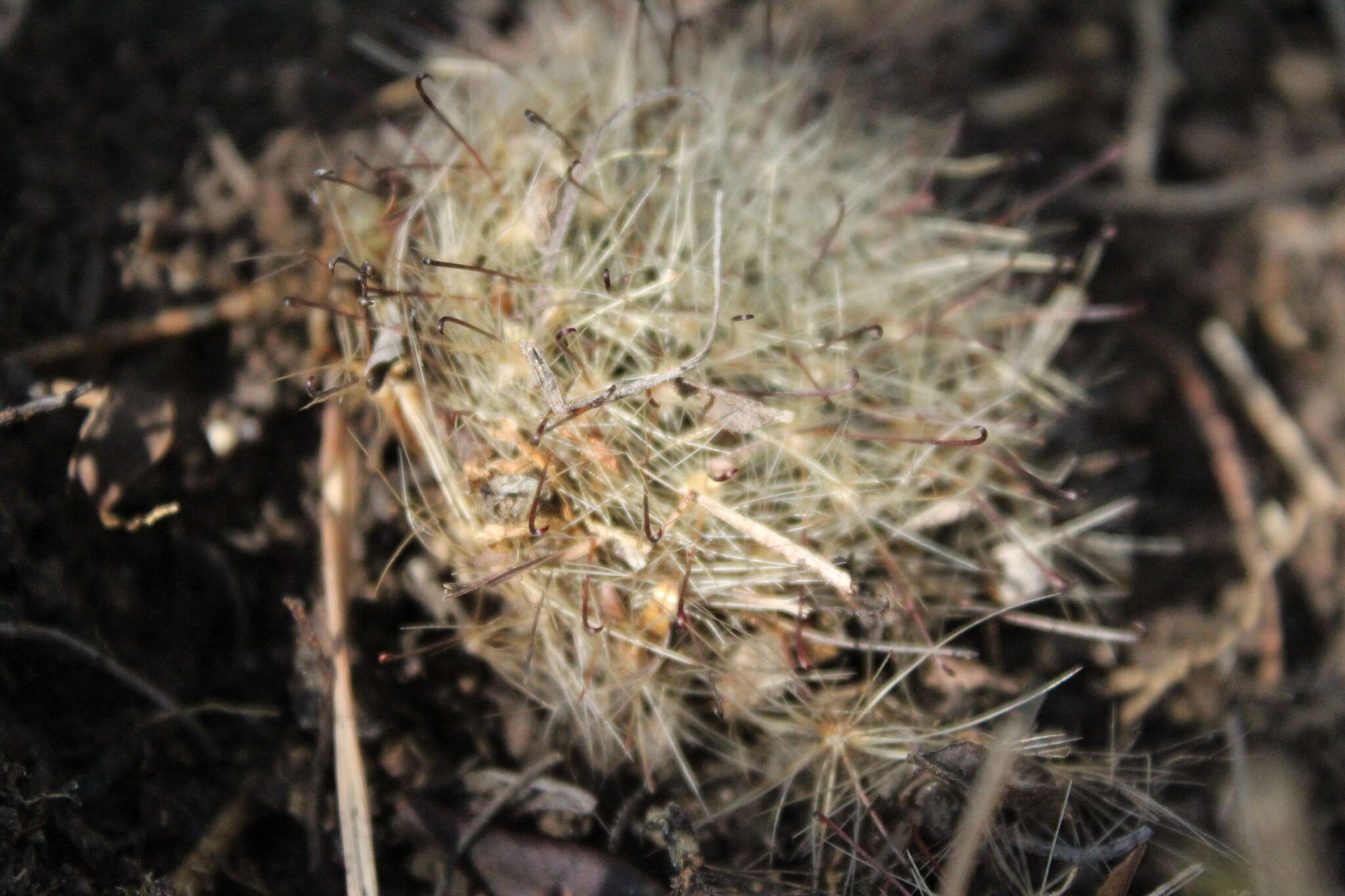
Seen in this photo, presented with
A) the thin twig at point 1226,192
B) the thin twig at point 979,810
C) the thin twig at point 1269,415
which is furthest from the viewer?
the thin twig at point 1226,192

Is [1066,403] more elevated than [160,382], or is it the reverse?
[160,382]

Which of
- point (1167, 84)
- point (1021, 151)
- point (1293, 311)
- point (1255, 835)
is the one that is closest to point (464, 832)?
point (1255, 835)

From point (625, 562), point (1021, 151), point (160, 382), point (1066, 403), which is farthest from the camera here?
point (1021, 151)

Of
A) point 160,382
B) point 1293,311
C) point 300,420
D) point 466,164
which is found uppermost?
point 466,164

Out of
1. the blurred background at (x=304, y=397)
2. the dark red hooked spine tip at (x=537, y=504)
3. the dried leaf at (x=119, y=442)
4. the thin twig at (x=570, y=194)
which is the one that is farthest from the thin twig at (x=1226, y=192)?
the dried leaf at (x=119, y=442)

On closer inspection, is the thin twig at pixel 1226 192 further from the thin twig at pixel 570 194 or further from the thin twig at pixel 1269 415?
the thin twig at pixel 570 194

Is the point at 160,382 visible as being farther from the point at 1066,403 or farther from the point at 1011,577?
the point at 1066,403

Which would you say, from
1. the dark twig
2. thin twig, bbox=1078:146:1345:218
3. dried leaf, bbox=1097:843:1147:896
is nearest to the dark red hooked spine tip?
the dark twig
